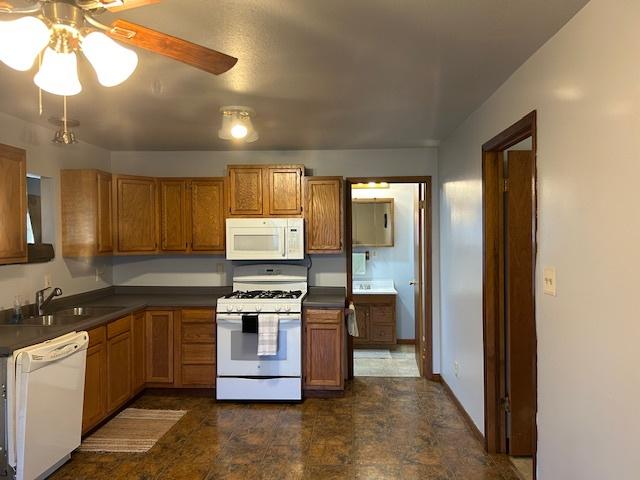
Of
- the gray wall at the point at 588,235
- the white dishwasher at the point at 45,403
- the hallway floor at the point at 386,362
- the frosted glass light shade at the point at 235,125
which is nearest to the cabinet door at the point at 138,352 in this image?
the white dishwasher at the point at 45,403

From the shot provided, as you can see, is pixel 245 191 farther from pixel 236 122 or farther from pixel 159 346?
pixel 159 346

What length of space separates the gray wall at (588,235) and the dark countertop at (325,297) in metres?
1.99

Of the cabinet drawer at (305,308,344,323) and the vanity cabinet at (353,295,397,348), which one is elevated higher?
the cabinet drawer at (305,308,344,323)

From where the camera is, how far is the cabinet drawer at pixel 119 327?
336cm

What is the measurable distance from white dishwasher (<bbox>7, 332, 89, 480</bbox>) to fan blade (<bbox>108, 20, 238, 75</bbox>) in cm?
189

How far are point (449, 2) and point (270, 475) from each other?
2729 mm

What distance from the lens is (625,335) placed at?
4.86 feet

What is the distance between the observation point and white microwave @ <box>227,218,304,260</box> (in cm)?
406

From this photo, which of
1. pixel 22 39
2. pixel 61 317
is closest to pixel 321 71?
pixel 22 39

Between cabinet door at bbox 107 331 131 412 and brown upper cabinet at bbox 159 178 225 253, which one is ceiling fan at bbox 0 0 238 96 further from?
brown upper cabinet at bbox 159 178 225 253

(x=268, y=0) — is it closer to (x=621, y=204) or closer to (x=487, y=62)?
(x=487, y=62)

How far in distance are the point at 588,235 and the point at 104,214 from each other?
373cm

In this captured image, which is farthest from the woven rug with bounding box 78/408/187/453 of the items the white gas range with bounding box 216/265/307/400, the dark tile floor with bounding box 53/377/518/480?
the white gas range with bounding box 216/265/307/400

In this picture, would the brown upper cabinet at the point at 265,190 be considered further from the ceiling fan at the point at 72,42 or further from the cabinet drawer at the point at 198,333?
the ceiling fan at the point at 72,42
